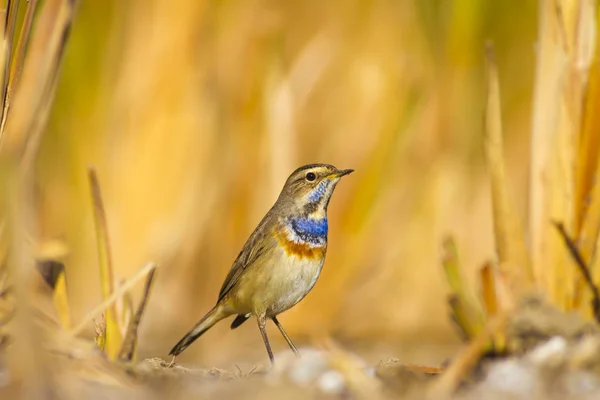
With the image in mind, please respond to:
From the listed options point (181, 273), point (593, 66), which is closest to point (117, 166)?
point (181, 273)

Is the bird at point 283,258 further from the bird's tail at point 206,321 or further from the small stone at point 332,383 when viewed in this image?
the small stone at point 332,383

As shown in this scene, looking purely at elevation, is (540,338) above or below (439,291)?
above

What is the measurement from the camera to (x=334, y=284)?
5.47 metres

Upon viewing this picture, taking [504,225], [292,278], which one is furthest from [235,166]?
[504,225]

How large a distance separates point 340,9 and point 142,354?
8.58ft

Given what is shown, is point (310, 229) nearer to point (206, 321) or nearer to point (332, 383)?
point (206, 321)

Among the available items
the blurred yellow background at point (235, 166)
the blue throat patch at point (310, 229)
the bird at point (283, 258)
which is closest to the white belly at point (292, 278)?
the bird at point (283, 258)

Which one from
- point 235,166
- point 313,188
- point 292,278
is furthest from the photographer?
point 235,166

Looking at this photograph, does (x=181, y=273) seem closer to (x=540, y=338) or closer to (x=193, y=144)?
(x=193, y=144)

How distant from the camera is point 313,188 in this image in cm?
453

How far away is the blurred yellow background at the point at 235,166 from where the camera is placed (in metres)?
5.53

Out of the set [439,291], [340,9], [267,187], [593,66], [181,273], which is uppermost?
[340,9]

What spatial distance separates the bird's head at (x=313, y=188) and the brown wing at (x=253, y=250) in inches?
5.8

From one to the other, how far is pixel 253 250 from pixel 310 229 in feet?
0.88
